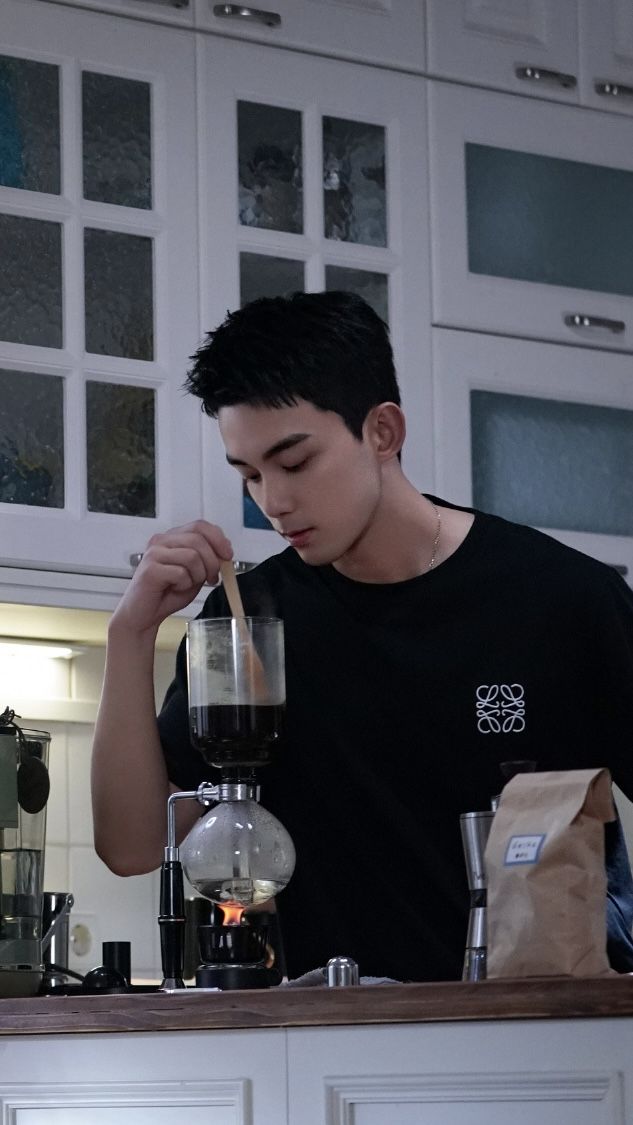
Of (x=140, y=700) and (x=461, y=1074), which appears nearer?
(x=461, y=1074)

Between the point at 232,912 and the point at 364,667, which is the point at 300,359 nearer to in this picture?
the point at 364,667

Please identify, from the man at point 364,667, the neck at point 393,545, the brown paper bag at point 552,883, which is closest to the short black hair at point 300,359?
the man at point 364,667

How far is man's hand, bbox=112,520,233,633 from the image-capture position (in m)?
1.70

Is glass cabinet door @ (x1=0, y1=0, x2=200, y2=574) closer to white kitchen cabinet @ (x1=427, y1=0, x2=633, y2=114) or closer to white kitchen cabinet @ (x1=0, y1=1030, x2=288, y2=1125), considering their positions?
white kitchen cabinet @ (x1=427, y1=0, x2=633, y2=114)

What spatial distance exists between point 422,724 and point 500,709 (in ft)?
0.26

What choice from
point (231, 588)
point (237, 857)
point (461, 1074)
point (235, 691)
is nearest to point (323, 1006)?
point (461, 1074)

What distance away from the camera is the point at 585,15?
2926 mm

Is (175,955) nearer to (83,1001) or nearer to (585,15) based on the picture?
(83,1001)

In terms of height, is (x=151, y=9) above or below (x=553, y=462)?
above

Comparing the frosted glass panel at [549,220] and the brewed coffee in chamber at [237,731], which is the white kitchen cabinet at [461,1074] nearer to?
the brewed coffee in chamber at [237,731]

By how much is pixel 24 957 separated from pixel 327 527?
51 centimetres

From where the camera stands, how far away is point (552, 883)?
128 centimetres

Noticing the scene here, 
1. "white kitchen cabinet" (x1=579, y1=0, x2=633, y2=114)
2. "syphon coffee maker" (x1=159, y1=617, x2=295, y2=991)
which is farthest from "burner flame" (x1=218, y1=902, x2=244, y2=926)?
"white kitchen cabinet" (x1=579, y1=0, x2=633, y2=114)

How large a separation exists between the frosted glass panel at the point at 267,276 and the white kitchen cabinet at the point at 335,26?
0.33m
